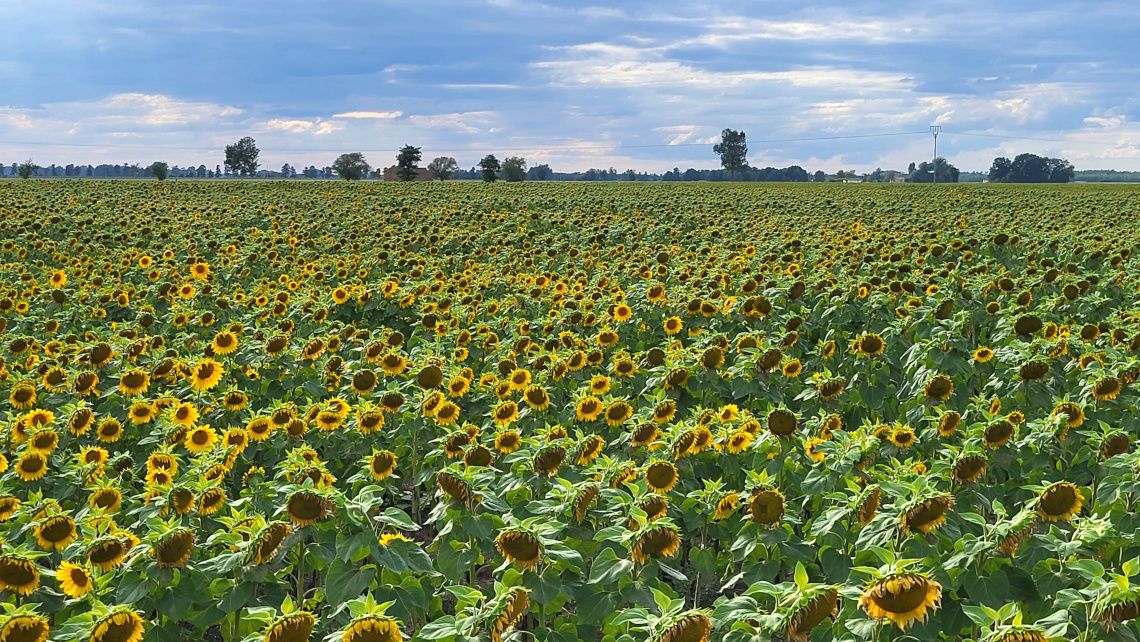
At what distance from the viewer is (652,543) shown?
3.22 metres

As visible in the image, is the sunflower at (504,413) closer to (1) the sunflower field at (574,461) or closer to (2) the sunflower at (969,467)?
(1) the sunflower field at (574,461)

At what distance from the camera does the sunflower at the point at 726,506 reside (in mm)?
3730

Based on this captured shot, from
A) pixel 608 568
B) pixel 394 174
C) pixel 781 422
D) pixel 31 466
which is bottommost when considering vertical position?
pixel 31 466

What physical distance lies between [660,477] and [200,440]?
3006 mm

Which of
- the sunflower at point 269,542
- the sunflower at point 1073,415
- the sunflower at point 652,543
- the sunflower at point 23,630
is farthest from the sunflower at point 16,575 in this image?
the sunflower at point 1073,415

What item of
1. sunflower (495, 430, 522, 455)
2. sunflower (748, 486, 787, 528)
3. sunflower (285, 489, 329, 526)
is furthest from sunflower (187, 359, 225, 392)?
sunflower (748, 486, 787, 528)

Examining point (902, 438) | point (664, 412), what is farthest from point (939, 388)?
point (664, 412)

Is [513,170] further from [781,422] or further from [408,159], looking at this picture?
[781,422]

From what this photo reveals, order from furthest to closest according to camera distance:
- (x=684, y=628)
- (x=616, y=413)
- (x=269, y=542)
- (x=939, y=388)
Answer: (x=939, y=388)
(x=616, y=413)
(x=269, y=542)
(x=684, y=628)

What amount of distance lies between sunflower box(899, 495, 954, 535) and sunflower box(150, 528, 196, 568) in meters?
2.82

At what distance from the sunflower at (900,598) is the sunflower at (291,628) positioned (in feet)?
5.87

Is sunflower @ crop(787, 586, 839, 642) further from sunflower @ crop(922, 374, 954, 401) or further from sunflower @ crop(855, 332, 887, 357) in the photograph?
sunflower @ crop(855, 332, 887, 357)

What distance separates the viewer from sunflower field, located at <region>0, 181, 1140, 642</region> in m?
3.06

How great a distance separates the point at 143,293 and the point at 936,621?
10924mm
